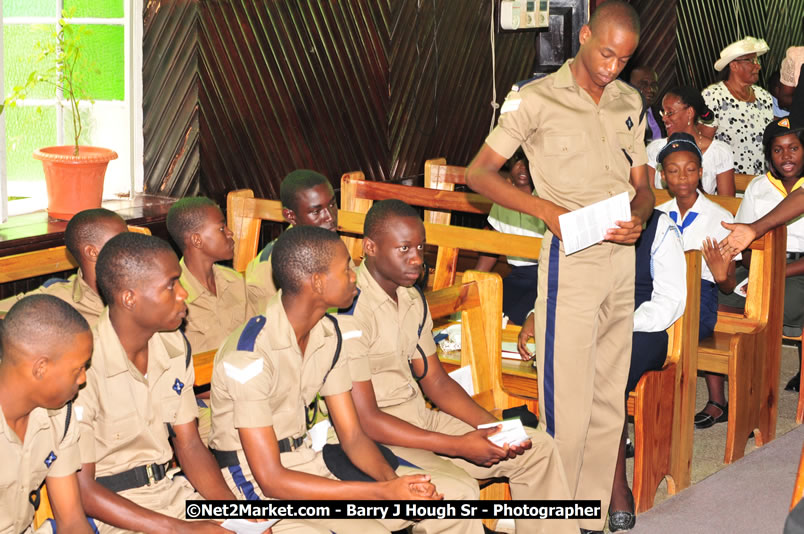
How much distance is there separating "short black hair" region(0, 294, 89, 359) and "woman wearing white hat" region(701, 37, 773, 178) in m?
5.63

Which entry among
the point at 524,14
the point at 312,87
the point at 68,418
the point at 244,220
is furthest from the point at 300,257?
the point at 524,14

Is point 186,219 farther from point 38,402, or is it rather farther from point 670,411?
point 670,411

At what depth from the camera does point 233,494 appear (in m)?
2.68

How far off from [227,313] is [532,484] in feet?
4.44

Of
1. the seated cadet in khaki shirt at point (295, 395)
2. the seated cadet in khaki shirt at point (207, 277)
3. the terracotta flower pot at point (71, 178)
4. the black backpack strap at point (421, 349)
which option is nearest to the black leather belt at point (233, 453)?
the seated cadet in khaki shirt at point (295, 395)

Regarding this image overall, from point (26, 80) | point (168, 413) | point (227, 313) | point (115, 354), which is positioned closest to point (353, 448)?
point (168, 413)

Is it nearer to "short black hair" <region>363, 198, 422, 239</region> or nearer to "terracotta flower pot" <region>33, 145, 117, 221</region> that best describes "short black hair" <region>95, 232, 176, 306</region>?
"short black hair" <region>363, 198, 422, 239</region>

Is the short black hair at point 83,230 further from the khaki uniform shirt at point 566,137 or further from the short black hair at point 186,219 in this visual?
the khaki uniform shirt at point 566,137

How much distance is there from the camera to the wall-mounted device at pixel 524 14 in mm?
6070

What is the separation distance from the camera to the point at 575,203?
331 cm

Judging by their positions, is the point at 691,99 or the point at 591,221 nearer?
the point at 591,221

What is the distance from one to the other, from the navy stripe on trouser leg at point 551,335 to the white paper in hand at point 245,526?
3.92ft

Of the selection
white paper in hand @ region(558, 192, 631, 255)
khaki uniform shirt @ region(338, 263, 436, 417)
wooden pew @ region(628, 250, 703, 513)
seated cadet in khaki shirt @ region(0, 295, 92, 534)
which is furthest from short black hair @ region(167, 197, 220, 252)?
wooden pew @ region(628, 250, 703, 513)

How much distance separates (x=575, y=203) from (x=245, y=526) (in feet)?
4.95
